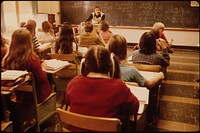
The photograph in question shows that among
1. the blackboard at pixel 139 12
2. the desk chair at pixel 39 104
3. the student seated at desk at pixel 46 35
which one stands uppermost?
the blackboard at pixel 139 12

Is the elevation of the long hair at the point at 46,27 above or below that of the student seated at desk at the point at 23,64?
above

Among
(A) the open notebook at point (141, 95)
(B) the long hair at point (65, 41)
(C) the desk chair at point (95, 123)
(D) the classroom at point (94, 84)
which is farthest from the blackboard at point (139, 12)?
(C) the desk chair at point (95, 123)

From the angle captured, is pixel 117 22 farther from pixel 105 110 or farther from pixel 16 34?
pixel 105 110

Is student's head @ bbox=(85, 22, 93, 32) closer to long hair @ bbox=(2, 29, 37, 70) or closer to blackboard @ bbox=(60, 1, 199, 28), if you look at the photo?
long hair @ bbox=(2, 29, 37, 70)

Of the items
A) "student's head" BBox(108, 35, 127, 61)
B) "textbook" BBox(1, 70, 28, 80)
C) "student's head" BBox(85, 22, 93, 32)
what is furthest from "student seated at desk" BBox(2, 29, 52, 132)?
"student's head" BBox(85, 22, 93, 32)

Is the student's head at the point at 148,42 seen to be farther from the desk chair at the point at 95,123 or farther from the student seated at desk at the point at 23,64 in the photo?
the desk chair at the point at 95,123

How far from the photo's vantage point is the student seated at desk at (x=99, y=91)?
150 centimetres

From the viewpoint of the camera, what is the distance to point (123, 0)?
8.29 metres

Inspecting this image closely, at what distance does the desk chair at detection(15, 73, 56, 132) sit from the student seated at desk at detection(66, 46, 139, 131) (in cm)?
67

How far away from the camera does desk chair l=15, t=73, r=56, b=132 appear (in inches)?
85.9

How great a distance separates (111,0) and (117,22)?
0.82 metres

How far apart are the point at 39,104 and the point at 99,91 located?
104 centimetres

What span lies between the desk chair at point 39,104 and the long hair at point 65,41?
1158 millimetres

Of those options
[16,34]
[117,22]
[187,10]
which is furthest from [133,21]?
[16,34]
